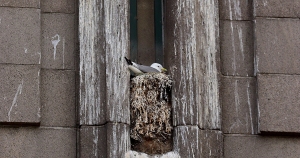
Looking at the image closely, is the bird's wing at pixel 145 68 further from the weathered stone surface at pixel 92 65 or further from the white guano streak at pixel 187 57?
the weathered stone surface at pixel 92 65

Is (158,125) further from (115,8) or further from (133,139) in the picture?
(115,8)

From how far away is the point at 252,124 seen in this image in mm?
15422

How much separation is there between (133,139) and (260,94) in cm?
154

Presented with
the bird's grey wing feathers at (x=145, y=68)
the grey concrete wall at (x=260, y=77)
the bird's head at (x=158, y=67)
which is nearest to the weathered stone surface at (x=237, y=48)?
the grey concrete wall at (x=260, y=77)

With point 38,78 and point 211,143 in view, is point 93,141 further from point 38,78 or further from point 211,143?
point 211,143

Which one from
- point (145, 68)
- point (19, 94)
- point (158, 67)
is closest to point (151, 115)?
point (158, 67)

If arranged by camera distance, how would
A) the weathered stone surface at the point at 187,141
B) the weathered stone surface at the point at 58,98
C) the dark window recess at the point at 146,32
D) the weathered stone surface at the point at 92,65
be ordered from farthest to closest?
1. the dark window recess at the point at 146,32
2. the weathered stone surface at the point at 58,98
3. the weathered stone surface at the point at 92,65
4. the weathered stone surface at the point at 187,141

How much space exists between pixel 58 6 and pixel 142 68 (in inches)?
46.6

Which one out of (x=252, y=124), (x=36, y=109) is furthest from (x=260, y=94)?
(x=36, y=109)

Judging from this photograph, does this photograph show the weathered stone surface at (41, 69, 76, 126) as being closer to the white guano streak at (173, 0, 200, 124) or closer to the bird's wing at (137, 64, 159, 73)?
the bird's wing at (137, 64, 159, 73)

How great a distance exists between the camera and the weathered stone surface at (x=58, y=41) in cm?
1540

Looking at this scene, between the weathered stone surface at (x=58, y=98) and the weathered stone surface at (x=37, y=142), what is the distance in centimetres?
12

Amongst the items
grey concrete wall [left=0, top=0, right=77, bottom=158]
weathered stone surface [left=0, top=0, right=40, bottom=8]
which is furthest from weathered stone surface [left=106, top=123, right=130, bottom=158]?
weathered stone surface [left=0, top=0, right=40, bottom=8]

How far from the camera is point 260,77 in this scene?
15.5 m
